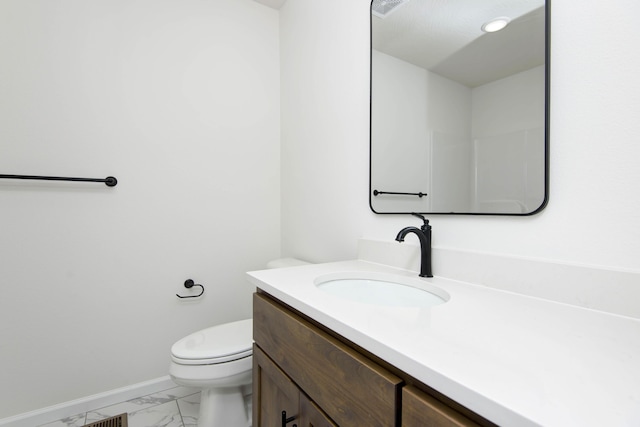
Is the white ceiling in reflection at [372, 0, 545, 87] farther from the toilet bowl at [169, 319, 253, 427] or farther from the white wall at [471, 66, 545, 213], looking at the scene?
the toilet bowl at [169, 319, 253, 427]

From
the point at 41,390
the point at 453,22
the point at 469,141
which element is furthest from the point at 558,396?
the point at 41,390

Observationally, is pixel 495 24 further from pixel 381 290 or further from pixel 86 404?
pixel 86 404

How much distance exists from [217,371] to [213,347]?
0.34 ft

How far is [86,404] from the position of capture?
148 cm

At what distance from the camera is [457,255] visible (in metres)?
0.93

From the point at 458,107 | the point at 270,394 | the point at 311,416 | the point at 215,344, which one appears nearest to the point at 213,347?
the point at 215,344

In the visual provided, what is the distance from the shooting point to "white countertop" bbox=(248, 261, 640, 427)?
1.12 ft

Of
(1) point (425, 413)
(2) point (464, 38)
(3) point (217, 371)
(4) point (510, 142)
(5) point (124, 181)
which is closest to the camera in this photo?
(1) point (425, 413)

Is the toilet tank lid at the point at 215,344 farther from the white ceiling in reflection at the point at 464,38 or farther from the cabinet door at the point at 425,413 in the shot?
the white ceiling in reflection at the point at 464,38

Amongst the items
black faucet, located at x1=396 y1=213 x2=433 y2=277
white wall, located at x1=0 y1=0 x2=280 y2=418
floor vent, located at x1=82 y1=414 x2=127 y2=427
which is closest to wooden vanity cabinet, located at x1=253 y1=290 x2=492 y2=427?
black faucet, located at x1=396 y1=213 x2=433 y2=277

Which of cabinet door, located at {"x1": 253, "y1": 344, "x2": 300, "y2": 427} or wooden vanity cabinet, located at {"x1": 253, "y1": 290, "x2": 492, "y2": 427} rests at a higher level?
wooden vanity cabinet, located at {"x1": 253, "y1": 290, "x2": 492, "y2": 427}

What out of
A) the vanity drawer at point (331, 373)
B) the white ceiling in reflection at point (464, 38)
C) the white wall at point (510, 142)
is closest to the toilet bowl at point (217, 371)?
the vanity drawer at point (331, 373)

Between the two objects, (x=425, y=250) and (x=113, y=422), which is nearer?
(x=425, y=250)

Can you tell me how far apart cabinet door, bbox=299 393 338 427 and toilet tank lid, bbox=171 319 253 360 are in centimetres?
61
